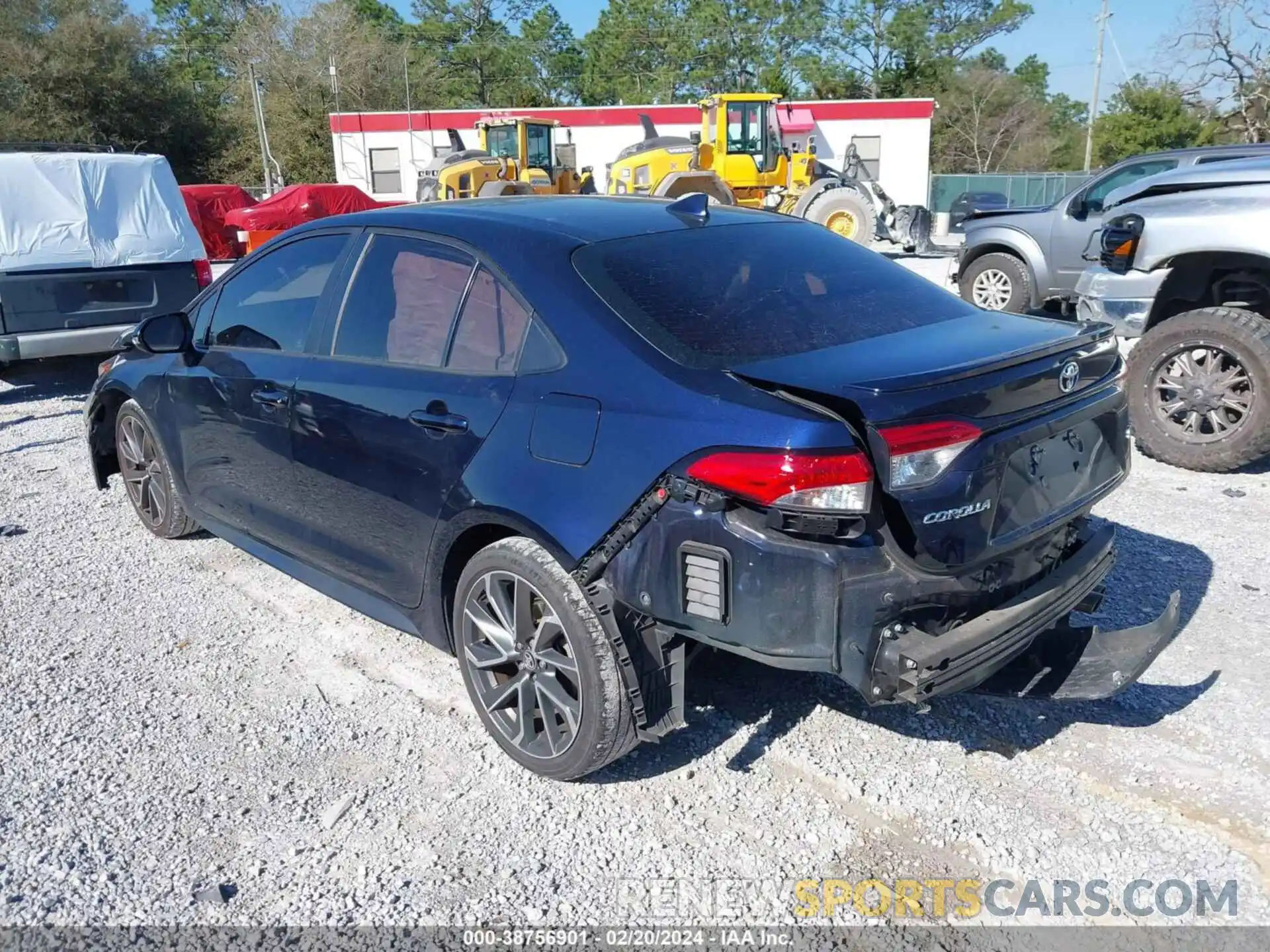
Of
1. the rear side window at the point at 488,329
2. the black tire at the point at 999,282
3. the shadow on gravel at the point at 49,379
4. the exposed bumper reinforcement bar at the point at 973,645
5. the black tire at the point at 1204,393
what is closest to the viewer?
the exposed bumper reinforcement bar at the point at 973,645

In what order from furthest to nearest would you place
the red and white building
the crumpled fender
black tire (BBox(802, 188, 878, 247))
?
the red and white building, black tire (BBox(802, 188, 878, 247)), the crumpled fender

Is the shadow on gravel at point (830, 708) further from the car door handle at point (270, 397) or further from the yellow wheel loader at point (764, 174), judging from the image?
the yellow wheel loader at point (764, 174)

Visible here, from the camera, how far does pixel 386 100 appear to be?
157 feet

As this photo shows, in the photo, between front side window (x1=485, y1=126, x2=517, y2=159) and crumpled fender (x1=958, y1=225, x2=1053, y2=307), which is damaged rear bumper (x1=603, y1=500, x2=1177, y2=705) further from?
front side window (x1=485, y1=126, x2=517, y2=159)

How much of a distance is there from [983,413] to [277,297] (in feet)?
9.80

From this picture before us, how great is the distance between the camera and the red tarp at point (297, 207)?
66.7 ft

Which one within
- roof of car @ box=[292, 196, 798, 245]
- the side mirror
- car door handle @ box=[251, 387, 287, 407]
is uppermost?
roof of car @ box=[292, 196, 798, 245]

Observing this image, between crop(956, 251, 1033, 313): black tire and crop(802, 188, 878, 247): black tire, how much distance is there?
29.7ft

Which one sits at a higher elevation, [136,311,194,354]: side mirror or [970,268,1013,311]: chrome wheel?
[136,311,194,354]: side mirror

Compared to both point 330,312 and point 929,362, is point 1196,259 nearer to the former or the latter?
point 929,362

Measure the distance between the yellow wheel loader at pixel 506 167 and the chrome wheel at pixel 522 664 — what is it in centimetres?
1786

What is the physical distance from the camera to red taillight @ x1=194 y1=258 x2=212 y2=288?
8641 mm

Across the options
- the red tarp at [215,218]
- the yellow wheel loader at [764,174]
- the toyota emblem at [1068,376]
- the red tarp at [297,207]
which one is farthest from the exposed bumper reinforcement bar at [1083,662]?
the red tarp at [215,218]

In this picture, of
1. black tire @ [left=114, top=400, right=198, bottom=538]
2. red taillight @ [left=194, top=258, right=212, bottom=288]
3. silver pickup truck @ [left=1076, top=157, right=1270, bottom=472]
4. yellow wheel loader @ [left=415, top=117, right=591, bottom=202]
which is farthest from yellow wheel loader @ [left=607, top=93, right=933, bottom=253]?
black tire @ [left=114, top=400, right=198, bottom=538]
